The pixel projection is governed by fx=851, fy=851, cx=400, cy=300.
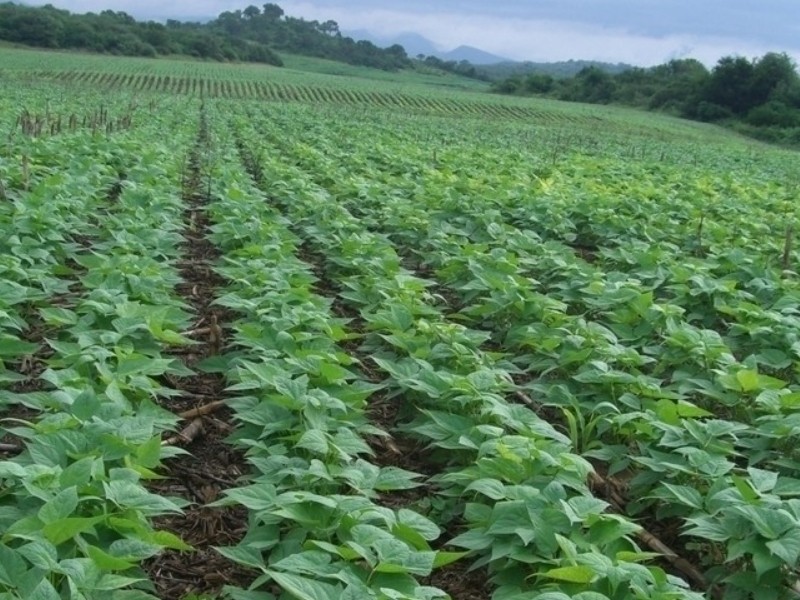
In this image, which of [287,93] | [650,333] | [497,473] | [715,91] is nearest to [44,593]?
[497,473]

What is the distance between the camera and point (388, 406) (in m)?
4.39

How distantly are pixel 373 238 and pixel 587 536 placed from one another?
4.42 metres

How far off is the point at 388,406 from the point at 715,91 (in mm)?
59598

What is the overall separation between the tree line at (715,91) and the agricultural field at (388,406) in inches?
1817

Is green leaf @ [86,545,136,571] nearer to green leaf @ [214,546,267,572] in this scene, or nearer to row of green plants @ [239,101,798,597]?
green leaf @ [214,546,267,572]

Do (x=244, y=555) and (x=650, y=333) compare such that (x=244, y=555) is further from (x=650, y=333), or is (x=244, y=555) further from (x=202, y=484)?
(x=650, y=333)

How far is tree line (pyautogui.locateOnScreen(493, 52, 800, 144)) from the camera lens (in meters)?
52.4

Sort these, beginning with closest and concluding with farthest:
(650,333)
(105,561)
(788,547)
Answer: (105,561), (788,547), (650,333)

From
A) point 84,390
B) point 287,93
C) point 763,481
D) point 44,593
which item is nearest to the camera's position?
point 44,593

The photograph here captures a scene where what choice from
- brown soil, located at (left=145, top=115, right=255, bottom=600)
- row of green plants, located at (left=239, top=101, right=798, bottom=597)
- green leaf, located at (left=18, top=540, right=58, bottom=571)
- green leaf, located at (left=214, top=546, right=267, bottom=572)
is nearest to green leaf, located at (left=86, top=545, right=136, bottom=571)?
green leaf, located at (left=18, top=540, right=58, bottom=571)

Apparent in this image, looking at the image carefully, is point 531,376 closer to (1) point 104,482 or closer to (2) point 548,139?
(1) point 104,482

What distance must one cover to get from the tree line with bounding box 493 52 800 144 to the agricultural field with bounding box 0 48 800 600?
151 feet

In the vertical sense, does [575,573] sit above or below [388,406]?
above

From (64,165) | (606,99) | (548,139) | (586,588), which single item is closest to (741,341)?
(586,588)
